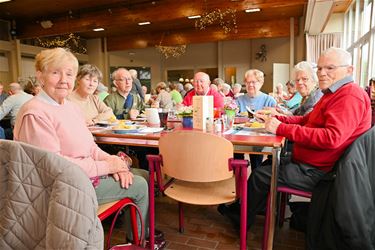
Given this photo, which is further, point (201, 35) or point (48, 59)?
point (201, 35)

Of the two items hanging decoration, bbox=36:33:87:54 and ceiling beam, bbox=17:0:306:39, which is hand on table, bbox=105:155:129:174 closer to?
ceiling beam, bbox=17:0:306:39

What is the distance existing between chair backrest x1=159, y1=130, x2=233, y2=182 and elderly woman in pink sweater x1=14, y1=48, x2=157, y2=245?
27 centimetres

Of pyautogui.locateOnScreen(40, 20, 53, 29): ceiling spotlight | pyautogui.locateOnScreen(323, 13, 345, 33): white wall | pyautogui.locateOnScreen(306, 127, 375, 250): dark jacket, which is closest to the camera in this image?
pyautogui.locateOnScreen(306, 127, 375, 250): dark jacket

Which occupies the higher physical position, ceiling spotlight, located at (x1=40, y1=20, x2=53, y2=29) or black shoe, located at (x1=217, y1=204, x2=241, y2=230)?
ceiling spotlight, located at (x1=40, y1=20, x2=53, y2=29)

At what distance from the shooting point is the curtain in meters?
8.76

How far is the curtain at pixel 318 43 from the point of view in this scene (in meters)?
8.76

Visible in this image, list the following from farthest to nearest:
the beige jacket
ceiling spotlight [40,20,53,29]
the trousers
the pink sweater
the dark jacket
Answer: ceiling spotlight [40,20,53,29] → the trousers → the dark jacket → the pink sweater → the beige jacket

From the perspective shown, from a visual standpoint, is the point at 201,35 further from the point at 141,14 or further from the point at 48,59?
the point at 48,59

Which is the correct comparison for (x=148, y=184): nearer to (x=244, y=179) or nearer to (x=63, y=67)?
(x=244, y=179)

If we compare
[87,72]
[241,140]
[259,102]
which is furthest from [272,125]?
[87,72]

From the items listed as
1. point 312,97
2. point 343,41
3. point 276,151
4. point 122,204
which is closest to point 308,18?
point 343,41

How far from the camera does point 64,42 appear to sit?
9.57 meters

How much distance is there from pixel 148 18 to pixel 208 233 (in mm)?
5909

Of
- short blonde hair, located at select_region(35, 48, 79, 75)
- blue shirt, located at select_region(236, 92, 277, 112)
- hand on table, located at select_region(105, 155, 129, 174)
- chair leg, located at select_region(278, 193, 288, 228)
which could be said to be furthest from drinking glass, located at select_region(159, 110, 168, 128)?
blue shirt, located at select_region(236, 92, 277, 112)
